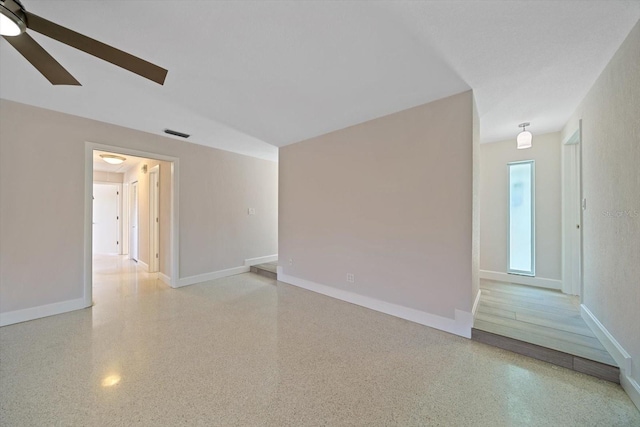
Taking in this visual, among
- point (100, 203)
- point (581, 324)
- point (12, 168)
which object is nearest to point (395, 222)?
point (581, 324)

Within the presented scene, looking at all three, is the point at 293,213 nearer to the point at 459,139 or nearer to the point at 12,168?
the point at 459,139

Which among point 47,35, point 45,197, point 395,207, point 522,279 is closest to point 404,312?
point 395,207

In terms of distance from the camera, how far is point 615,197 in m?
1.84

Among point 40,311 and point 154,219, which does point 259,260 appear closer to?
point 154,219

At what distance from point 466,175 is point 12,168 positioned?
477 centimetres

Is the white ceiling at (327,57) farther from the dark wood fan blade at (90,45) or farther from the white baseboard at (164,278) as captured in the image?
the white baseboard at (164,278)

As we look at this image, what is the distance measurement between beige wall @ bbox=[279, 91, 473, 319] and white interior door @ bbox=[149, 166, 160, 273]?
108 inches

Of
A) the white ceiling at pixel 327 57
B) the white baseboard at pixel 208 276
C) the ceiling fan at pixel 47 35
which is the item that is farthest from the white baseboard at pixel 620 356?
the white baseboard at pixel 208 276

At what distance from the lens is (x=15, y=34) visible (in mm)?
1332

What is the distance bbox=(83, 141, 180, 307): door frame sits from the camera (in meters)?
3.09

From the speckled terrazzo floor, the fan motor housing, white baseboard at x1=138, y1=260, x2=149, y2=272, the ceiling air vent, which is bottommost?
the speckled terrazzo floor

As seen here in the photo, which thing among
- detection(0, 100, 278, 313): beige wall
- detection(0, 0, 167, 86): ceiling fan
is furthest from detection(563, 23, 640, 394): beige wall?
detection(0, 100, 278, 313): beige wall

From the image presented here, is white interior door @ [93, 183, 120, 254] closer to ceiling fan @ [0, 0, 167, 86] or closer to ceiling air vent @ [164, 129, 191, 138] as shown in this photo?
ceiling air vent @ [164, 129, 191, 138]

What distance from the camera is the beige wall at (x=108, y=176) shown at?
672cm
